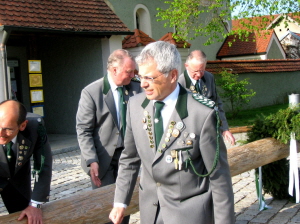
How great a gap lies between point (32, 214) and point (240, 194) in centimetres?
377

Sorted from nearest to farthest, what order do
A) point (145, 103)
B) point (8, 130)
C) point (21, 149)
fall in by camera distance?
1. point (145, 103)
2. point (8, 130)
3. point (21, 149)

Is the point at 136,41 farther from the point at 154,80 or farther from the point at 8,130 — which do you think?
the point at 154,80

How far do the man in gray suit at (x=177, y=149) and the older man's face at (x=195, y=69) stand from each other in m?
2.67

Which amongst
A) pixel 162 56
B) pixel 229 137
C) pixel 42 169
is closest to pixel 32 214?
pixel 42 169

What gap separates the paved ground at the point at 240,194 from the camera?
5266mm

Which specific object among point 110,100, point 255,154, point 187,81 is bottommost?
point 255,154

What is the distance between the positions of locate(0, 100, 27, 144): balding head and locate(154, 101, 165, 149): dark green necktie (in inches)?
36.2

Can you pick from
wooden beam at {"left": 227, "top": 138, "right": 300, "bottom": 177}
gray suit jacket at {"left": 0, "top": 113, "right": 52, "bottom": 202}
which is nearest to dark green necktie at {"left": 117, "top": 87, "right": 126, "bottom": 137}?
gray suit jacket at {"left": 0, "top": 113, "right": 52, "bottom": 202}

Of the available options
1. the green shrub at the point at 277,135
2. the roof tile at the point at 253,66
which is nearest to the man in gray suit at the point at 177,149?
the green shrub at the point at 277,135

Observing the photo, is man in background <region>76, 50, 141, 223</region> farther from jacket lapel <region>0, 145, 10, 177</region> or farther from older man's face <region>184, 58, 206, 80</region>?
older man's face <region>184, 58, 206, 80</region>

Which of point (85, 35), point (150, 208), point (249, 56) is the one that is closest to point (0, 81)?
point (85, 35)

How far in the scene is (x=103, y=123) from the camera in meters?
4.23

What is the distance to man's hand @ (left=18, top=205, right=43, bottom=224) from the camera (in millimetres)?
3139

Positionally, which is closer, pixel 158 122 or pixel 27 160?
pixel 158 122
